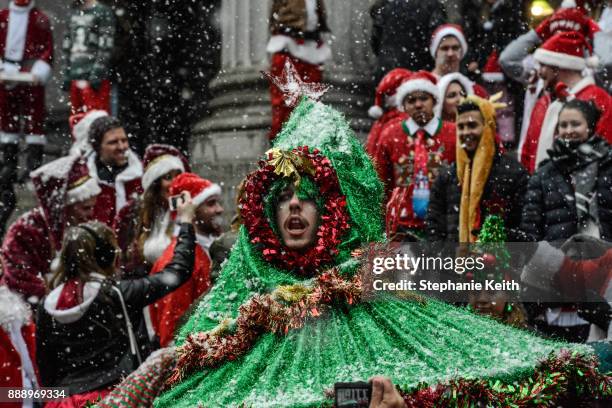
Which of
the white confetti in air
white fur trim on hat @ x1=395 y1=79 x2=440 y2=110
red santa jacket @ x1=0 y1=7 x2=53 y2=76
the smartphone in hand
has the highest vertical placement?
red santa jacket @ x1=0 y1=7 x2=53 y2=76

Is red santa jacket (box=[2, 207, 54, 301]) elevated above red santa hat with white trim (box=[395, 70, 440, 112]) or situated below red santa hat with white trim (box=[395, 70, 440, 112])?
below

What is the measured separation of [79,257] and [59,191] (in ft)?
7.43

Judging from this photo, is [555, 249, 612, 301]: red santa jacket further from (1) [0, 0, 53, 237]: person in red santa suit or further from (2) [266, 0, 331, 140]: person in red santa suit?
(1) [0, 0, 53, 237]: person in red santa suit

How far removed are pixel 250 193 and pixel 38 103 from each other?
6.49 meters

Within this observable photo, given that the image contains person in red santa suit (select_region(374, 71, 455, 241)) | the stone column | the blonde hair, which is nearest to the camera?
the blonde hair

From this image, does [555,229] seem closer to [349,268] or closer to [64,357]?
[349,268]

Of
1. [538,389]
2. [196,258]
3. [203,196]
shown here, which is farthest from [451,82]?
[538,389]

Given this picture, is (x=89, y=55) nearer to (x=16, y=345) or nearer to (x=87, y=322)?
(x=16, y=345)

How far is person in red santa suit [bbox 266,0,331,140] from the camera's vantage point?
29.5ft

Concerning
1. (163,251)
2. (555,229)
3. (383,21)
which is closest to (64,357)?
(163,251)

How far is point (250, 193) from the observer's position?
15.7 feet

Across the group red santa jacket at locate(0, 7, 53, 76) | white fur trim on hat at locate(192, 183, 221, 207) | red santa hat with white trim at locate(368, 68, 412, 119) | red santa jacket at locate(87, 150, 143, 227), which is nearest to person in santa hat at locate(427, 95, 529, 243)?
red santa hat with white trim at locate(368, 68, 412, 119)

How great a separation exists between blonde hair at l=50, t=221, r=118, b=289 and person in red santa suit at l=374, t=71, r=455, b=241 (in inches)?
80.7

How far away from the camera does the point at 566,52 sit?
7.77 m
